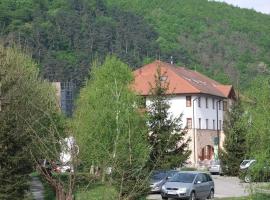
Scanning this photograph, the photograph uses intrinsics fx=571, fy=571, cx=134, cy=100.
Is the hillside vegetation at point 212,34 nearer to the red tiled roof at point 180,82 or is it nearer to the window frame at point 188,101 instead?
the red tiled roof at point 180,82

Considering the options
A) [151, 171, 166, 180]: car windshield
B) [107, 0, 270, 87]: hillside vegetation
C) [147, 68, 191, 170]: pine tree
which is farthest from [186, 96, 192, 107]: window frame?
[151, 171, 166, 180]: car windshield

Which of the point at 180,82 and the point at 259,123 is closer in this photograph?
the point at 259,123

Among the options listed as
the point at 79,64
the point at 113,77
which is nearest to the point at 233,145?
the point at 113,77

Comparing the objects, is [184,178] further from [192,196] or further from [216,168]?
[216,168]

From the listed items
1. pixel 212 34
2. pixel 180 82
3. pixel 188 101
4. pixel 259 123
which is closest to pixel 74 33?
pixel 212 34

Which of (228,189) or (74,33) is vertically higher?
(74,33)

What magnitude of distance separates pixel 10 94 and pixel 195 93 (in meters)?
48.5

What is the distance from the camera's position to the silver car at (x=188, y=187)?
28.1 metres

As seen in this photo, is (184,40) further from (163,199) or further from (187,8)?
Result: (163,199)

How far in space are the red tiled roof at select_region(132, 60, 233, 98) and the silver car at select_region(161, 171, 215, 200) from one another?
1527 inches

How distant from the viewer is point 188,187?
28.2 meters

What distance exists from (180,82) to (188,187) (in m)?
45.0

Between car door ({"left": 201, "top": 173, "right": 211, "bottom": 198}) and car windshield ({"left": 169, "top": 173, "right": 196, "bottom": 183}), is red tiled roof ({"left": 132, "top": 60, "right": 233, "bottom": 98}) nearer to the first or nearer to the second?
car door ({"left": 201, "top": 173, "right": 211, "bottom": 198})

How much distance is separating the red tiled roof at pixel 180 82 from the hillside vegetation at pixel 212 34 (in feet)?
80.1
